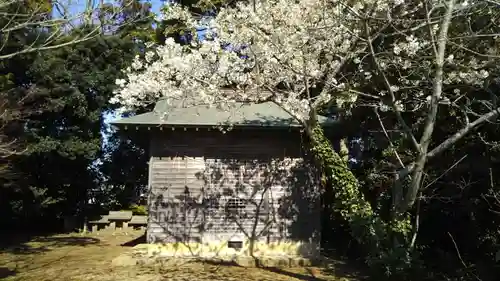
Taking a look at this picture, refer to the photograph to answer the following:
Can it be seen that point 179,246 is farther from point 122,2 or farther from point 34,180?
point 34,180

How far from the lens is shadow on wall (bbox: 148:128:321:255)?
385 inches

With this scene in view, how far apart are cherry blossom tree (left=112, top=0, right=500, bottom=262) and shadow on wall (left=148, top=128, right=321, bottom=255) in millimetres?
1633

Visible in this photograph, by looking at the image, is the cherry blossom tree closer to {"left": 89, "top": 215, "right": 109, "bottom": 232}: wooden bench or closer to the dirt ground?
the dirt ground

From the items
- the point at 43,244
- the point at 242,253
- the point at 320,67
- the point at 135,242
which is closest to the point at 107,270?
the point at 242,253

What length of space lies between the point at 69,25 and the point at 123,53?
42.4 feet

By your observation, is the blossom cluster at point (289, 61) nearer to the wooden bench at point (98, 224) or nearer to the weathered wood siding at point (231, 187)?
the weathered wood siding at point (231, 187)

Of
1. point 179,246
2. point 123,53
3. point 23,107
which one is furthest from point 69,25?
point 123,53


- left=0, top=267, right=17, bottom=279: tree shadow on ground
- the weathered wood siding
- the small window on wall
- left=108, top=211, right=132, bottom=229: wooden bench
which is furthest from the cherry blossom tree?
left=108, top=211, right=132, bottom=229: wooden bench

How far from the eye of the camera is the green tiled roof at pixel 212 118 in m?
9.49

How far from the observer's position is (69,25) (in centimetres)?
534

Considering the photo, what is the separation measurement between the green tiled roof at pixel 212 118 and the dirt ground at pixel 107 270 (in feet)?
9.93

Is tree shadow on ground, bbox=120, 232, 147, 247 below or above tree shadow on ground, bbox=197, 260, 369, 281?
below

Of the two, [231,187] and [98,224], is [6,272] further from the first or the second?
[98,224]

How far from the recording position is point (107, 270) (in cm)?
879
